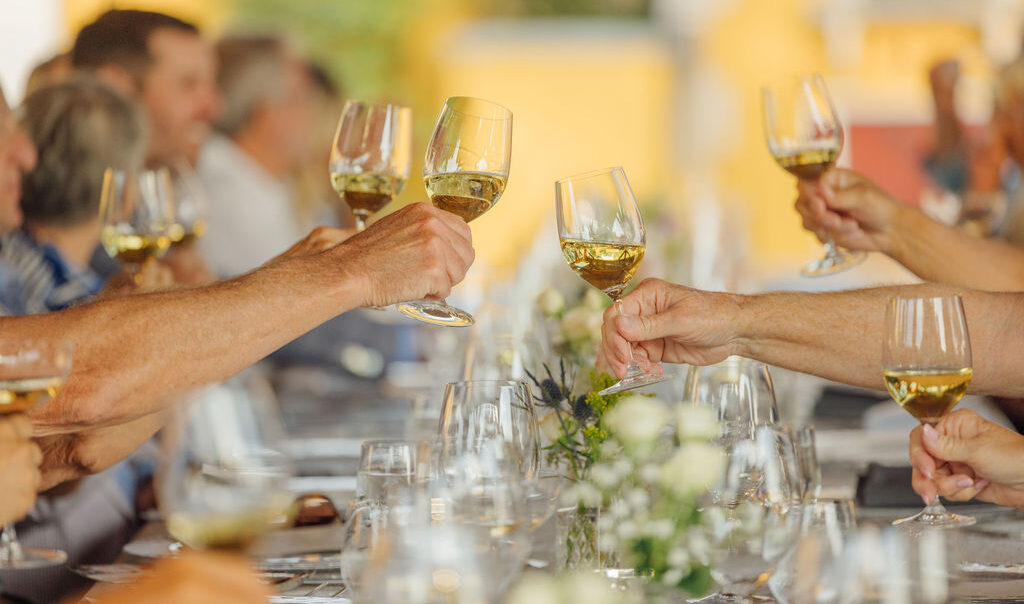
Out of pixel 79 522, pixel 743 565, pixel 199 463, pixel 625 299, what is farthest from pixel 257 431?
pixel 79 522

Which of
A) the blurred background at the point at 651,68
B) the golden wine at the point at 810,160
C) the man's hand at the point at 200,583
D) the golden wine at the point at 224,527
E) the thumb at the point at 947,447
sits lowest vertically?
the man's hand at the point at 200,583

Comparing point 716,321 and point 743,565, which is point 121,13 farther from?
point 743,565

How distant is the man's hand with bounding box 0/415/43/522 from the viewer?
1.24 meters

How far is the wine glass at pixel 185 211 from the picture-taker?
272cm

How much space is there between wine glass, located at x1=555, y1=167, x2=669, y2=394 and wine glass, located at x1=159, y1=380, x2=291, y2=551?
2.27 feet

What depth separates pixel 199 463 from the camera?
0.90m

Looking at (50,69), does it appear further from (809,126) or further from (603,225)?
(603,225)

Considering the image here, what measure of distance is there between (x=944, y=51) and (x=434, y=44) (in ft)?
16.7

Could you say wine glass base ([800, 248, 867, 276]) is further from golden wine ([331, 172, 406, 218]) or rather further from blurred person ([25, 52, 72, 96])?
blurred person ([25, 52, 72, 96])

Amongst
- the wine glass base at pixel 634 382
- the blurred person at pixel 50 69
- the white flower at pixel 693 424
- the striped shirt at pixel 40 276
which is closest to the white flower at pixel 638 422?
the white flower at pixel 693 424

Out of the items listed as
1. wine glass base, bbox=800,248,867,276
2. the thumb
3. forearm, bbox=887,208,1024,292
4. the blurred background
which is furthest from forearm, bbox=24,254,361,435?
the blurred background

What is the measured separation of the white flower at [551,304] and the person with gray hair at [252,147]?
9.44 ft

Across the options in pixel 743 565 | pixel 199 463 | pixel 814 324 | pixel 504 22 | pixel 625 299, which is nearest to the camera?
pixel 199 463

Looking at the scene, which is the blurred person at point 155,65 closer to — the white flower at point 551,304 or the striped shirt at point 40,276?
the striped shirt at point 40,276
